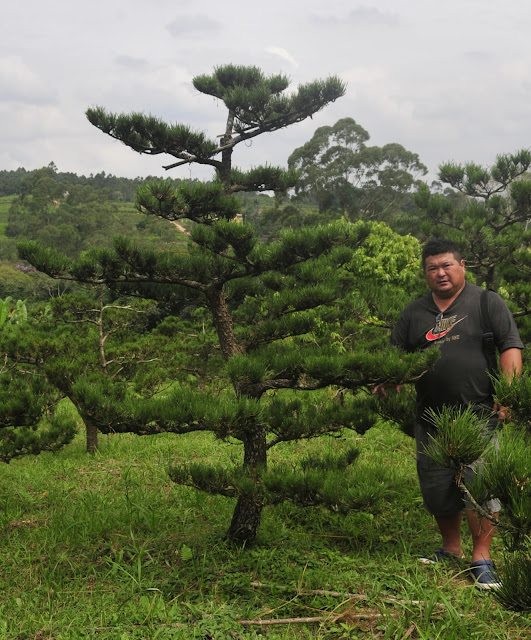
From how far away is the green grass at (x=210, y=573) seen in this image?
277cm

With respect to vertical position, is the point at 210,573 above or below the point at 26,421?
below

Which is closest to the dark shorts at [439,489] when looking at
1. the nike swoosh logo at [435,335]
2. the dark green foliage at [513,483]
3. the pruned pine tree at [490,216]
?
the nike swoosh logo at [435,335]

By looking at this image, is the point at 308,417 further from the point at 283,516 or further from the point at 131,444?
the point at 131,444

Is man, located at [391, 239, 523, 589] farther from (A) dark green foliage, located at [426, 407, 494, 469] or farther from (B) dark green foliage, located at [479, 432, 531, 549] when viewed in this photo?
(B) dark green foliage, located at [479, 432, 531, 549]

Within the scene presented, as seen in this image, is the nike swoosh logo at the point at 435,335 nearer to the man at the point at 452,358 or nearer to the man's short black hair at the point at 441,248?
the man at the point at 452,358

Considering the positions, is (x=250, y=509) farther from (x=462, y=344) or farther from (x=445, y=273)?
(x=445, y=273)

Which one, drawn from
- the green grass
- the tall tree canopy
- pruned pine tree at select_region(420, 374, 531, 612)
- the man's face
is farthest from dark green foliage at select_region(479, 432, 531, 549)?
the tall tree canopy

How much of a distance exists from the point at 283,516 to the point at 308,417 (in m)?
1.32

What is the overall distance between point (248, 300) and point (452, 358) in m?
1.61

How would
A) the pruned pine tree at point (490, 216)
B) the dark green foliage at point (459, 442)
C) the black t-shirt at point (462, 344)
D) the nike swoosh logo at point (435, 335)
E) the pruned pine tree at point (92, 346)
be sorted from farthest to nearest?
the pruned pine tree at point (490, 216), the pruned pine tree at point (92, 346), the nike swoosh logo at point (435, 335), the black t-shirt at point (462, 344), the dark green foliage at point (459, 442)

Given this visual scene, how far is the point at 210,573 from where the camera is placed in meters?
3.42

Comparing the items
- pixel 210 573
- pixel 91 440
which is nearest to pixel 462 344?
pixel 210 573

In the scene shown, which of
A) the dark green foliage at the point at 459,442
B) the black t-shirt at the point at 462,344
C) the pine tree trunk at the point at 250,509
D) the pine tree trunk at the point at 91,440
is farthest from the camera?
the pine tree trunk at the point at 91,440

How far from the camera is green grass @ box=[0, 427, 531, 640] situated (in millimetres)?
2766
